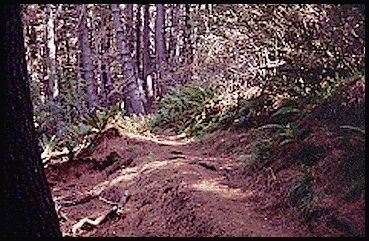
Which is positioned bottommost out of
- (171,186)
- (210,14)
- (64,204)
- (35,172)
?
(64,204)

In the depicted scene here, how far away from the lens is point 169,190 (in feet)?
23.2

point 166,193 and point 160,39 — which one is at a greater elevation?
Result: point 160,39

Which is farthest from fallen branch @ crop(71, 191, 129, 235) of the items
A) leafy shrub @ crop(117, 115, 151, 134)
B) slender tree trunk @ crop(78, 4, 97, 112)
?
slender tree trunk @ crop(78, 4, 97, 112)

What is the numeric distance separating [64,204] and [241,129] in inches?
146

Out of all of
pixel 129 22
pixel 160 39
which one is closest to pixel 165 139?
pixel 160 39

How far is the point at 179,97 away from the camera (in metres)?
15.5

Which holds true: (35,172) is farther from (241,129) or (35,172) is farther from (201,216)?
(241,129)

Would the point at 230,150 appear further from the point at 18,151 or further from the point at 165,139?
the point at 18,151

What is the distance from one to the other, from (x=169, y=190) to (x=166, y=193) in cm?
6

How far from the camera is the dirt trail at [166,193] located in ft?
19.2

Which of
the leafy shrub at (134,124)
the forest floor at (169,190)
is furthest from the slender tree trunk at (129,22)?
the forest floor at (169,190)

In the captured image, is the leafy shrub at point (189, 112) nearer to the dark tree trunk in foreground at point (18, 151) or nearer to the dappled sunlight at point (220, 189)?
the dappled sunlight at point (220, 189)
